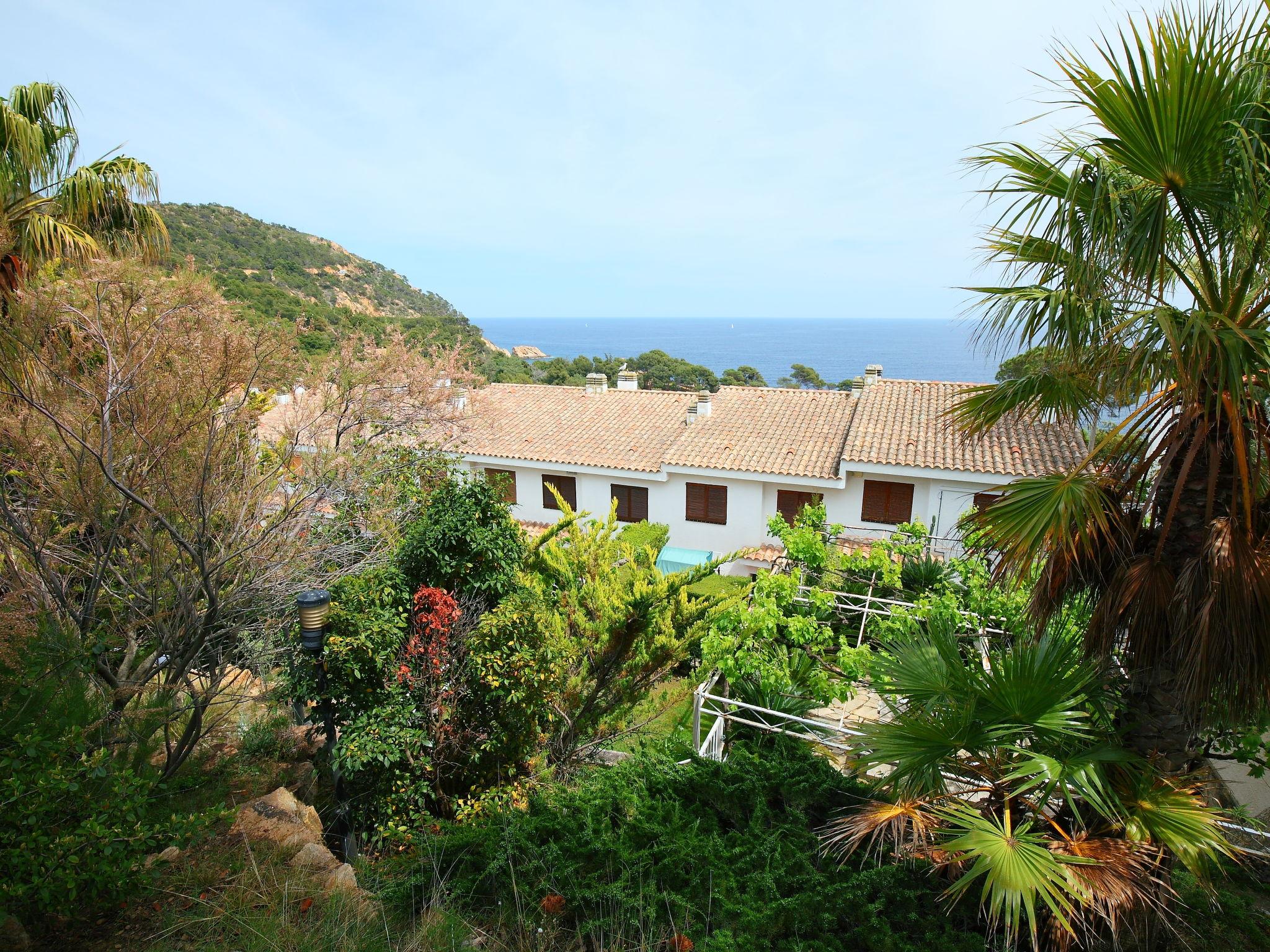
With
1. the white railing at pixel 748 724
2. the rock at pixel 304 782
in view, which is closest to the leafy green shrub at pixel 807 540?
the white railing at pixel 748 724

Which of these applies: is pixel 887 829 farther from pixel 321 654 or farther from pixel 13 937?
pixel 13 937

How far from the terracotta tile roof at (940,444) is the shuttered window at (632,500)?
5909mm

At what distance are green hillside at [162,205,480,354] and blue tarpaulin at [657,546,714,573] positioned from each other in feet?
29.7

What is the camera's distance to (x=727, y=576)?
18.4 metres

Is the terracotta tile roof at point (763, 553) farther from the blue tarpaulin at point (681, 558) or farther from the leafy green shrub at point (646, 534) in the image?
the leafy green shrub at point (646, 534)

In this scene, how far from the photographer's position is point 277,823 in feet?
18.7

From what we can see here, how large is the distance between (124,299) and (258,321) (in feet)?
12.3

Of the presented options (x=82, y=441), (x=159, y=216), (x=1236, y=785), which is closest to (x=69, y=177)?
(x=159, y=216)

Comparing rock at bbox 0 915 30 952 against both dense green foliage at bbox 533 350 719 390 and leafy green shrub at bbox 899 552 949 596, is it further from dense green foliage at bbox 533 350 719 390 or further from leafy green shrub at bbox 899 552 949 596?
dense green foliage at bbox 533 350 719 390

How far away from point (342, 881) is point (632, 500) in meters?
15.5

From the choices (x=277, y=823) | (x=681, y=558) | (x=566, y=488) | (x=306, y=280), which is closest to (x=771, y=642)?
(x=277, y=823)

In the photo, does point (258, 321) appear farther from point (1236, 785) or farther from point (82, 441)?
point (1236, 785)

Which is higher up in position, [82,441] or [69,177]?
[69,177]

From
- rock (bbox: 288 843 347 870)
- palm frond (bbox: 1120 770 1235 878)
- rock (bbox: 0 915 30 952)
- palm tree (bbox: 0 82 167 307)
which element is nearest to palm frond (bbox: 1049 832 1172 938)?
palm frond (bbox: 1120 770 1235 878)
